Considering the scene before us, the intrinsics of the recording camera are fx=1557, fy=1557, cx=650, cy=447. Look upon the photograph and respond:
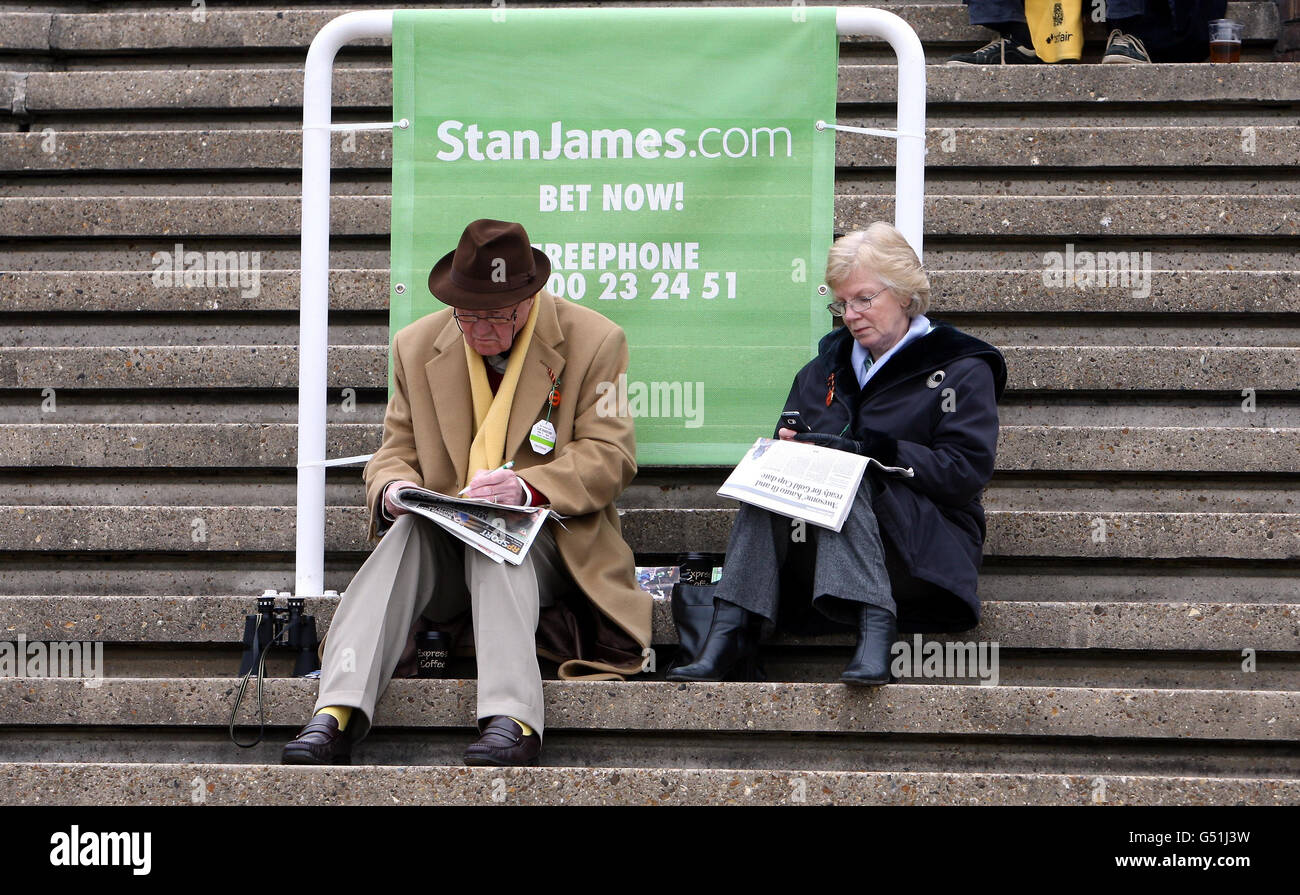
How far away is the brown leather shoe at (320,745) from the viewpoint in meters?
3.57

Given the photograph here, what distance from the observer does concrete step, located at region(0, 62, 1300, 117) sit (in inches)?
235

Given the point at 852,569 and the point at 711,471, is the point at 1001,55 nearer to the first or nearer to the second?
the point at 711,471

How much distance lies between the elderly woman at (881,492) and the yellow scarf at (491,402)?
72 cm

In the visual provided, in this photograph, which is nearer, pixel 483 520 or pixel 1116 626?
pixel 483 520

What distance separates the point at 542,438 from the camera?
4246 millimetres

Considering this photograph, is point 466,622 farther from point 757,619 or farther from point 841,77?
point 841,77

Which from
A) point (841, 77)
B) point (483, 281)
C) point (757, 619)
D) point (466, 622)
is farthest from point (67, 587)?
point (841, 77)

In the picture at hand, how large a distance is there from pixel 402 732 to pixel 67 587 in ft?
4.96

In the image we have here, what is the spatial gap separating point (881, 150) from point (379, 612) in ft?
9.54

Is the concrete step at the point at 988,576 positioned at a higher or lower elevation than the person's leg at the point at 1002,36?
lower

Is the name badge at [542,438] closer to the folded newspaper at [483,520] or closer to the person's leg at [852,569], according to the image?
the folded newspaper at [483,520]

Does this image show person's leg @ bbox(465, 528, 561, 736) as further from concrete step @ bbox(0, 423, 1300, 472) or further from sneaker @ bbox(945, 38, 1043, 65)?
sneaker @ bbox(945, 38, 1043, 65)

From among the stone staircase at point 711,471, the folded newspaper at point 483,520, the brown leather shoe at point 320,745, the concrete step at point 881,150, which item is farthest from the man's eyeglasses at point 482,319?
the concrete step at point 881,150

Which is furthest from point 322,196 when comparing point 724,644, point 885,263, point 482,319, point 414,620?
point 724,644
